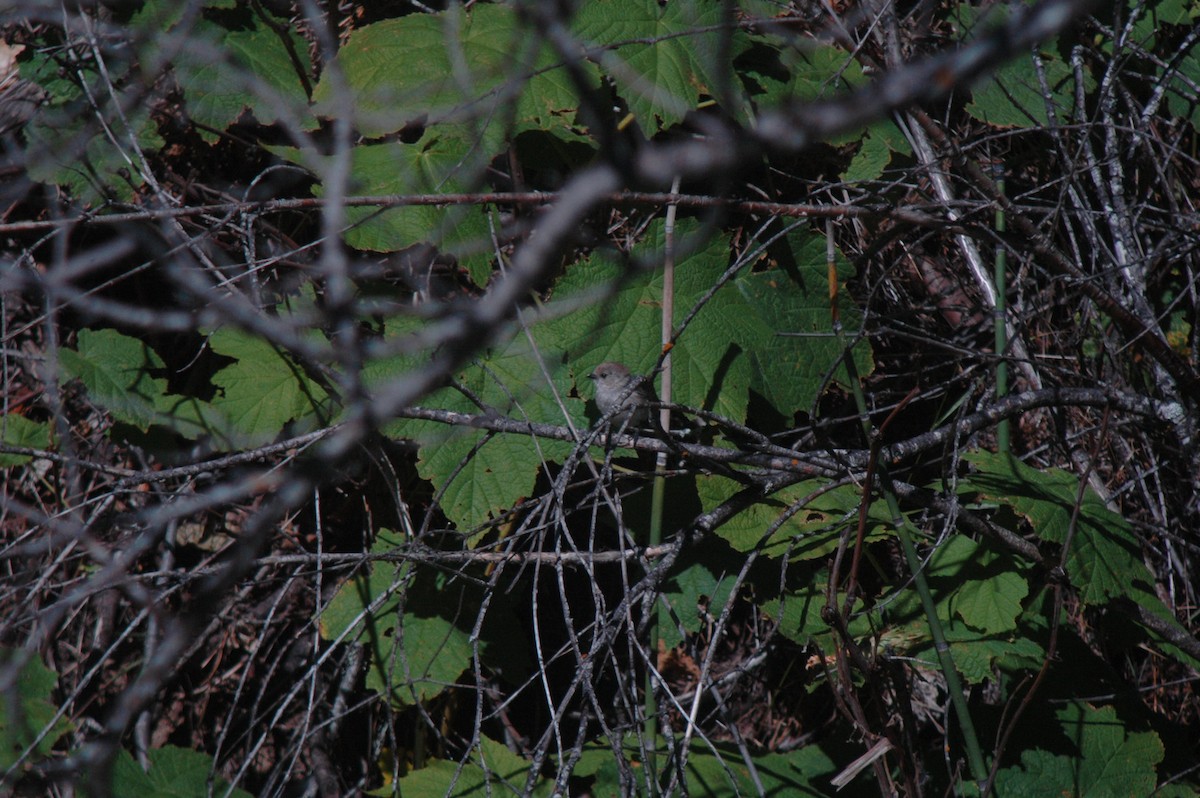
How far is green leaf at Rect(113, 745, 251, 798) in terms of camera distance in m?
2.84

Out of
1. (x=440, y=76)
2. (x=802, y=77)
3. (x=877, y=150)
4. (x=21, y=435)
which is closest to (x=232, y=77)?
(x=440, y=76)

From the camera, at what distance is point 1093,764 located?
262 cm

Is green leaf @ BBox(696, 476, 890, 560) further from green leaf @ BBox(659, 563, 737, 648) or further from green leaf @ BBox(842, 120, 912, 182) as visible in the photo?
green leaf @ BBox(842, 120, 912, 182)

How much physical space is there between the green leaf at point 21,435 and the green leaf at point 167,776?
4.53 ft

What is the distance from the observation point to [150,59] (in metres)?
3.47

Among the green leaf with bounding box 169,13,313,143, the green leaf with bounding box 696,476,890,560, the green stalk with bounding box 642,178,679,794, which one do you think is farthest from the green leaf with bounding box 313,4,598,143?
the green leaf with bounding box 696,476,890,560

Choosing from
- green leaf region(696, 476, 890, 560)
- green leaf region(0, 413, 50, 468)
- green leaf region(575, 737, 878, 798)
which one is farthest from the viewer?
green leaf region(0, 413, 50, 468)

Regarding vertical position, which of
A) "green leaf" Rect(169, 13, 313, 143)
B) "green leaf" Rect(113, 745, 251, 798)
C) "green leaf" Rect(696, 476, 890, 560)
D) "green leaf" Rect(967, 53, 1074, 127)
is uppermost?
"green leaf" Rect(169, 13, 313, 143)

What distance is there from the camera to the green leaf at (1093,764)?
258cm

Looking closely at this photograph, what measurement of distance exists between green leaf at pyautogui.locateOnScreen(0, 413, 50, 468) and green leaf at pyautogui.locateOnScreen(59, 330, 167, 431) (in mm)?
403

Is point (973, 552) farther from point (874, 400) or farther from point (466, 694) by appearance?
point (466, 694)

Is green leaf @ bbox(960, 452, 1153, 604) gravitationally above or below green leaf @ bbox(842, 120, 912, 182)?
below

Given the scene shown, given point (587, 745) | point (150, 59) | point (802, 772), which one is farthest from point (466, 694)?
point (150, 59)

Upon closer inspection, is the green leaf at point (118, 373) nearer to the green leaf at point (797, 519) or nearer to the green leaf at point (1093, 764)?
the green leaf at point (797, 519)
